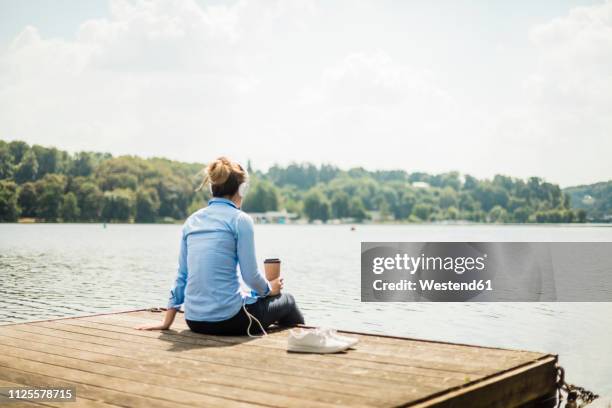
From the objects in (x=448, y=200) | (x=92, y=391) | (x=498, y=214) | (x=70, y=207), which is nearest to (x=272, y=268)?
(x=92, y=391)

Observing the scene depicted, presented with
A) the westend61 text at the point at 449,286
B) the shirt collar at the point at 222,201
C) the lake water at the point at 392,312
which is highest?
the shirt collar at the point at 222,201

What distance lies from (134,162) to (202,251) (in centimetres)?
14306

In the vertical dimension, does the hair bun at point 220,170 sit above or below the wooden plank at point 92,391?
above

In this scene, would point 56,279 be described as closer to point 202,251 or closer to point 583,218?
point 202,251

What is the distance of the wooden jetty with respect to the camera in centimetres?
479

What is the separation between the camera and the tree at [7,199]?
123 meters

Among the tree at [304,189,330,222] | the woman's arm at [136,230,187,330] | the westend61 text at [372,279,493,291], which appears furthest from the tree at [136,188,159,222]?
the woman's arm at [136,230,187,330]

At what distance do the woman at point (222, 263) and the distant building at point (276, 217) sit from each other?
177 meters

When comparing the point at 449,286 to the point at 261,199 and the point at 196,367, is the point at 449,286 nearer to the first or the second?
the point at 196,367

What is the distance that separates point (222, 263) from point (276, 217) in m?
182

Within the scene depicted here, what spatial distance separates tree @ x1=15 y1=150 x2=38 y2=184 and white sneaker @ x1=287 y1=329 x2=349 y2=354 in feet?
451

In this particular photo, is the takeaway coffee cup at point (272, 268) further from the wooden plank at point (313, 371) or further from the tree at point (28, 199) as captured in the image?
the tree at point (28, 199)

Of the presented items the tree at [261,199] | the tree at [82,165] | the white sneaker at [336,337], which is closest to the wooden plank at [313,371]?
the white sneaker at [336,337]

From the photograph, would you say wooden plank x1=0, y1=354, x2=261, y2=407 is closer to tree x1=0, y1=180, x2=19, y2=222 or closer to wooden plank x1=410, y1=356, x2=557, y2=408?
wooden plank x1=410, y1=356, x2=557, y2=408
